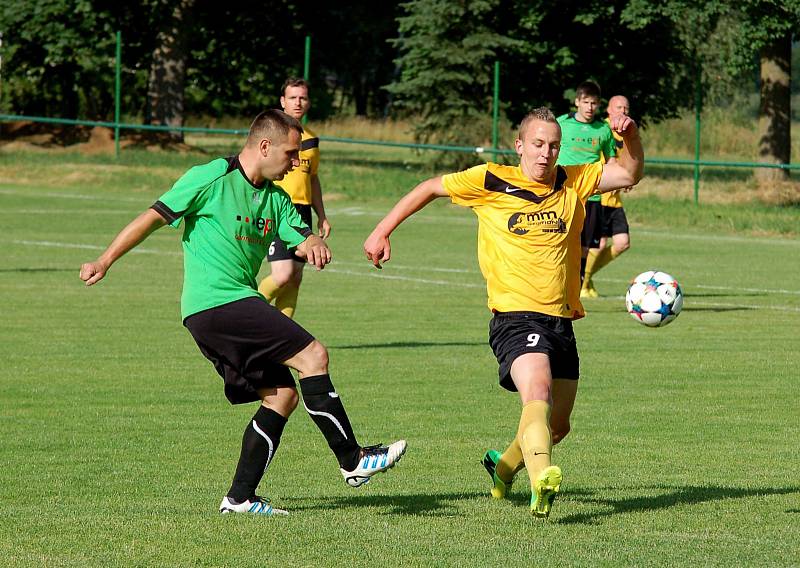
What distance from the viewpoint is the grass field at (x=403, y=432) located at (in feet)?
19.8

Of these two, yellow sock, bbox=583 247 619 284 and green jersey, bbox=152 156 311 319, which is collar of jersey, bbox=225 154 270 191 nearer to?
green jersey, bbox=152 156 311 319

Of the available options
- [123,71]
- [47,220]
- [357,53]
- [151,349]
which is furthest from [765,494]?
[357,53]

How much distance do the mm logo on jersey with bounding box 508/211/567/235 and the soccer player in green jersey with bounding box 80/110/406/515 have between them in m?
0.93

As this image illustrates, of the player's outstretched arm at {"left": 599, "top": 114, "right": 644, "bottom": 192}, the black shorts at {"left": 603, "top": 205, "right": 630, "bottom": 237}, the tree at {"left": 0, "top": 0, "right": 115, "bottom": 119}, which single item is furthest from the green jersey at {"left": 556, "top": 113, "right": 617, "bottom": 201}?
the tree at {"left": 0, "top": 0, "right": 115, "bottom": 119}

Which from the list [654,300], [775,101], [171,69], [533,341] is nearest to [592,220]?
[654,300]

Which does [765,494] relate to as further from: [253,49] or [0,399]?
[253,49]

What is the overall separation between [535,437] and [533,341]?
56cm

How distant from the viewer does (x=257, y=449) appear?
6578mm

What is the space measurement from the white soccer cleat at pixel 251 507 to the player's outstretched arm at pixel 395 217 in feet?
3.89

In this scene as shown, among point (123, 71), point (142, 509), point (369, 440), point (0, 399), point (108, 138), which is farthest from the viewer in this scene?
point (123, 71)

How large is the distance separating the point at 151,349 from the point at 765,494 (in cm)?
654

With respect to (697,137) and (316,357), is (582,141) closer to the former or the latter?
(316,357)

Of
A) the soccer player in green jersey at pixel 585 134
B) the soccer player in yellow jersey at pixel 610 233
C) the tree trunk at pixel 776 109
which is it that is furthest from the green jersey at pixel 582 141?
the tree trunk at pixel 776 109

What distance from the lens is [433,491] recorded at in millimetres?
7207
